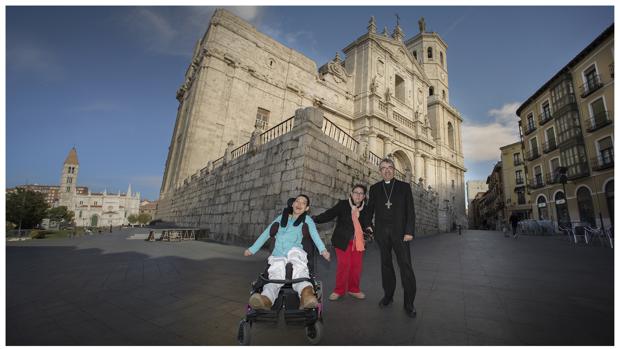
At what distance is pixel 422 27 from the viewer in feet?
128

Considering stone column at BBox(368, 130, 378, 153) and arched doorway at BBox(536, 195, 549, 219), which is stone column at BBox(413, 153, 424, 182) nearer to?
stone column at BBox(368, 130, 378, 153)

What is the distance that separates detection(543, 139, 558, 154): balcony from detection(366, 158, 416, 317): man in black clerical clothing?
85.9 feet

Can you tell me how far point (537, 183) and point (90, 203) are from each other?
363ft

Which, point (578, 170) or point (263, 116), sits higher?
point (263, 116)

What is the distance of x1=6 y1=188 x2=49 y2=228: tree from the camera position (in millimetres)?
27109

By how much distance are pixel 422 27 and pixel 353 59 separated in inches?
843

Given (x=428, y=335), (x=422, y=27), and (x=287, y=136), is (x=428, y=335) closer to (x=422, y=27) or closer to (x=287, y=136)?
(x=287, y=136)

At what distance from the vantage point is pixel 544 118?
74.1 feet

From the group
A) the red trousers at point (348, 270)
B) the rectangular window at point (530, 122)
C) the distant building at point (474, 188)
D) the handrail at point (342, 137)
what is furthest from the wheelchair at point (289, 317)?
the distant building at point (474, 188)

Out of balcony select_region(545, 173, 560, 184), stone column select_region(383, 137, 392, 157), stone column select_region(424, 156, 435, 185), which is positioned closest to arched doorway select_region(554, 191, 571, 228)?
balcony select_region(545, 173, 560, 184)

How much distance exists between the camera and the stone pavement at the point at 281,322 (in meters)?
1.98

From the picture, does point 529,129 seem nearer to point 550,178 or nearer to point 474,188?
point 550,178

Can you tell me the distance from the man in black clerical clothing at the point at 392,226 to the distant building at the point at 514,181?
38.6 meters

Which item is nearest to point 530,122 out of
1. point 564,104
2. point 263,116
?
point 564,104
